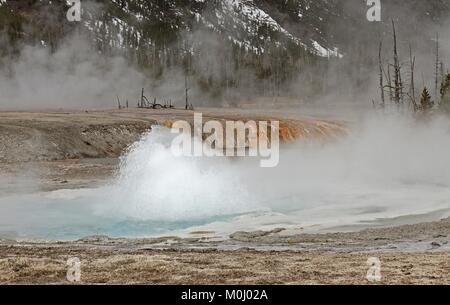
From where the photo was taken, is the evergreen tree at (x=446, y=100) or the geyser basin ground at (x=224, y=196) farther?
the evergreen tree at (x=446, y=100)

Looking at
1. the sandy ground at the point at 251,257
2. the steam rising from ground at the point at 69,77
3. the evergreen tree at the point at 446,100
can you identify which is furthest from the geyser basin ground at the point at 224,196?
the steam rising from ground at the point at 69,77

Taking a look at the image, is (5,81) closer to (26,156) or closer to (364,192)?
(26,156)

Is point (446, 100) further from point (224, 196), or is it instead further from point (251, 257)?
point (251, 257)

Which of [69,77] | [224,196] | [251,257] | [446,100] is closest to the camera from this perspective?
[251,257]

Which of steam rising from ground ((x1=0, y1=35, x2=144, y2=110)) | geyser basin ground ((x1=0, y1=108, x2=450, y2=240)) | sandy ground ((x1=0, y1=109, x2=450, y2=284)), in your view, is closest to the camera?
sandy ground ((x1=0, y1=109, x2=450, y2=284))

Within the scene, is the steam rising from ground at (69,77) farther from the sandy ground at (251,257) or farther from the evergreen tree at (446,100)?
the sandy ground at (251,257)

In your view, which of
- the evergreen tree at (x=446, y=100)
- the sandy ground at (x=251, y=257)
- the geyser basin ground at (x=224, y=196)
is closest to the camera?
the sandy ground at (x=251, y=257)

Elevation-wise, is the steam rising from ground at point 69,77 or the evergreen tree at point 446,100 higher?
the steam rising from ground at point 69,77

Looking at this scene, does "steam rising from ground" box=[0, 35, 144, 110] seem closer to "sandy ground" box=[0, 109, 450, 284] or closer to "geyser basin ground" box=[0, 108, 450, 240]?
"geyser basin ground" box=[0, 108, 450, 240]

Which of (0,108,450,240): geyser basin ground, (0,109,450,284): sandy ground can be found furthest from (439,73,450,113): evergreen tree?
(0,109,450,284): sandy ground

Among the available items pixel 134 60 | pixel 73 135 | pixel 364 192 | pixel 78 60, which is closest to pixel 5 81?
pixel 78 60

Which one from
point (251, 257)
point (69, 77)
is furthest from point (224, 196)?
point (69, 77)
